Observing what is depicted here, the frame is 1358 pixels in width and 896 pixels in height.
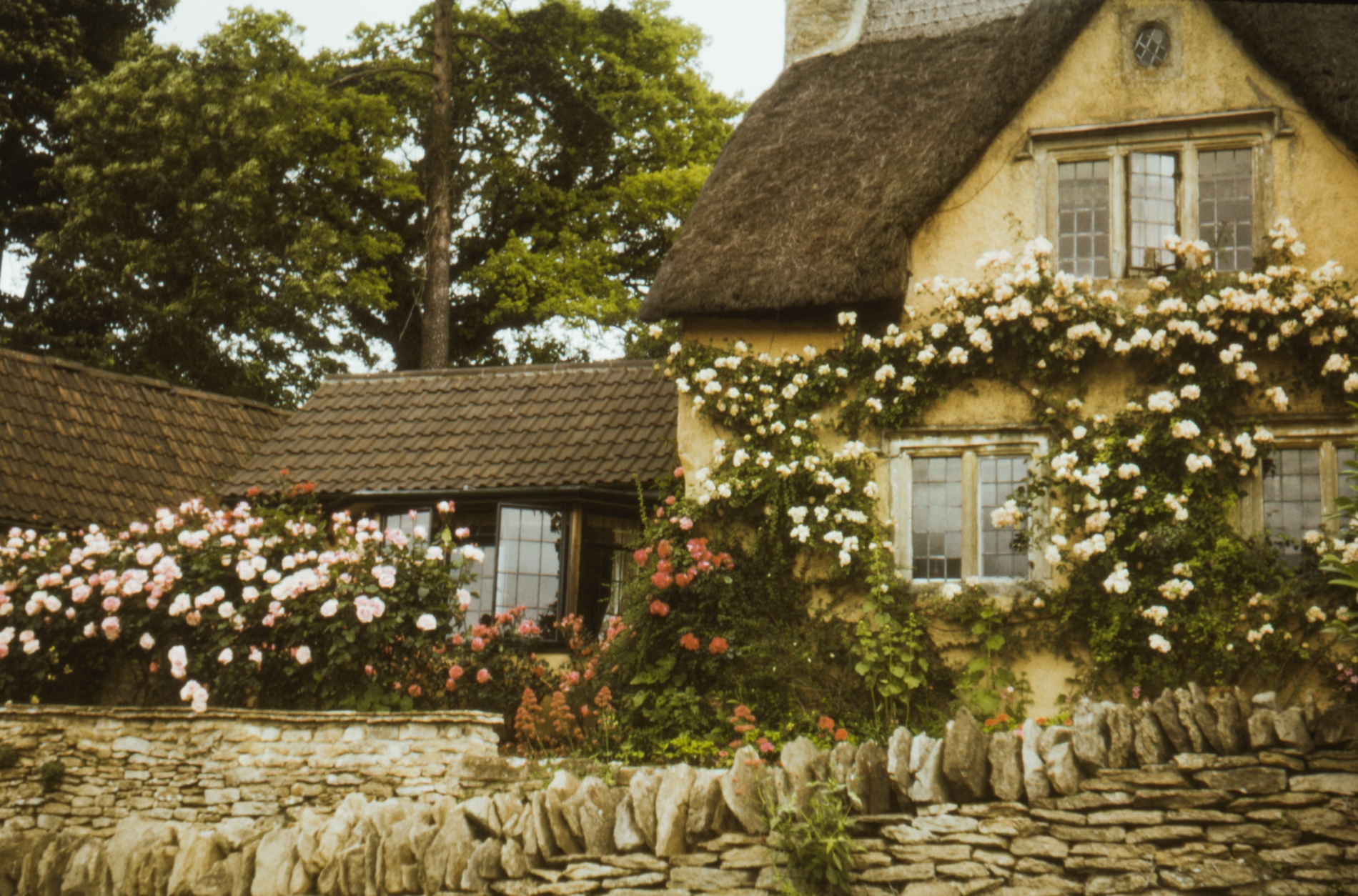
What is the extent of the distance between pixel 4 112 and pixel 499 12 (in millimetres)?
9470

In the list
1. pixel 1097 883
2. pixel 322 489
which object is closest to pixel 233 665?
pixel 322 489

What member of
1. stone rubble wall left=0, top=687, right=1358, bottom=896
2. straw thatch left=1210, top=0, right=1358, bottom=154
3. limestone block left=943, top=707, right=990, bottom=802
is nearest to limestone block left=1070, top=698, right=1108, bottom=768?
stone rubble wall left=0, top=687, right=1358, bottom=896

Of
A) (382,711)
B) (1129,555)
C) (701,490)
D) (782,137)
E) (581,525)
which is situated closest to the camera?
(382,711)

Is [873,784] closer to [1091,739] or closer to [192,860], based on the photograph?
→ [1091,739]

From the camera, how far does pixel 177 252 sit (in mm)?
21281

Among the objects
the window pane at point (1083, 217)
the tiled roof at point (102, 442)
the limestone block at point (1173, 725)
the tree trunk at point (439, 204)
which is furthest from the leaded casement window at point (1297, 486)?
the tree trunk at point (439, 204)

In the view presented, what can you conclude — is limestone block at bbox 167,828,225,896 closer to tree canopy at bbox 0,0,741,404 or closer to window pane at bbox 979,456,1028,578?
window pane at bbox 979,456,1028,578

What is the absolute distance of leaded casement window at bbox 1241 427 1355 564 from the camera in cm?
964

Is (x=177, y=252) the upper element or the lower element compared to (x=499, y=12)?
lower

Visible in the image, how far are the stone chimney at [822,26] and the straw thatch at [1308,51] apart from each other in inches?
165

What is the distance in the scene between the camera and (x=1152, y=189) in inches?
421

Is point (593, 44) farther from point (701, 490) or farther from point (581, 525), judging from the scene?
point (701, 490)

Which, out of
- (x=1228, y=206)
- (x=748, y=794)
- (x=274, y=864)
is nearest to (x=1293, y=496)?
(x=1228, y=206)

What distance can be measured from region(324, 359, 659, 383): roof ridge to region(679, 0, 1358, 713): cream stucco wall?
14.2 ft
